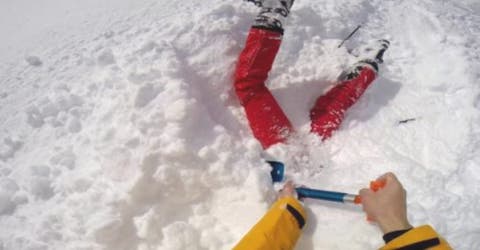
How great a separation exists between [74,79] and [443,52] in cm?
323

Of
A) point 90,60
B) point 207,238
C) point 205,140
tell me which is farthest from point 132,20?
point 207,238

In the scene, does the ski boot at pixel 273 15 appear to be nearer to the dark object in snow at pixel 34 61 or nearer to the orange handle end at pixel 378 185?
the orange handle end at pixel 378 185

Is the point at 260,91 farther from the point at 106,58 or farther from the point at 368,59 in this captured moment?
the point at 106,58

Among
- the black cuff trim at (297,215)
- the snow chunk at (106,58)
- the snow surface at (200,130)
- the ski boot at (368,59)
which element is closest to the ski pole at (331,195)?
the snow surface at (200,130)

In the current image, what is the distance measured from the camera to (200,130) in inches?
113

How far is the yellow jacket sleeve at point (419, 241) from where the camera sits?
1.92m

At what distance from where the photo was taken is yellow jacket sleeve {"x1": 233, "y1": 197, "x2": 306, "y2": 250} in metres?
2.13

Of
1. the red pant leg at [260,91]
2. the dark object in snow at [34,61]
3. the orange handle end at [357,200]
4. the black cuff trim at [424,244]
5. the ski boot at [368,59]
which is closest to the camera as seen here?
the black cuff trim at [424,244]

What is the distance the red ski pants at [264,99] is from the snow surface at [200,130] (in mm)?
105

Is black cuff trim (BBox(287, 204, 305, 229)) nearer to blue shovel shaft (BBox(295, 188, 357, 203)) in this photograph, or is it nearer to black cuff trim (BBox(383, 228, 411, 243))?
blue shovel shaft (BBox(295, 188, 357, 203))


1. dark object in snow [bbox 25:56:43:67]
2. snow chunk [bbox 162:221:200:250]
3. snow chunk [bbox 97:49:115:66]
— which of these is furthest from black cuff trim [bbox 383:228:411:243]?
dark object in snow [bbox 25:56:43:67]

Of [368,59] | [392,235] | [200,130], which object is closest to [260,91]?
[200,130]

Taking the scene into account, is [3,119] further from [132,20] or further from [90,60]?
[132,20]

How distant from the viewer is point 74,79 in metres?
3.18
